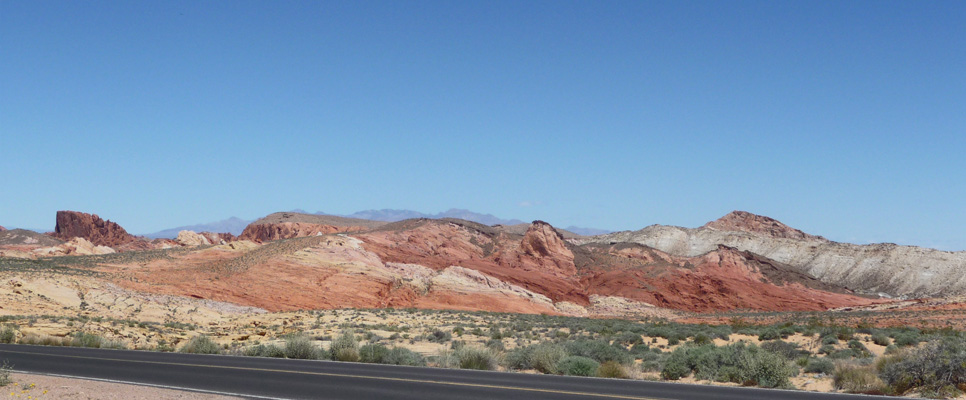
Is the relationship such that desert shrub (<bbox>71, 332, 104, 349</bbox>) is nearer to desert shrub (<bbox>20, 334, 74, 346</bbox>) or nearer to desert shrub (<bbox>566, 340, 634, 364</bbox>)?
desert shrub (<bbox>20, 334, 74, 346</bbox>)

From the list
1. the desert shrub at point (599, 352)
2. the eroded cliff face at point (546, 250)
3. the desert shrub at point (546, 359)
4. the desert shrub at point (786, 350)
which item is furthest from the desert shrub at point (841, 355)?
the eroded cliff face at point (546, 250)

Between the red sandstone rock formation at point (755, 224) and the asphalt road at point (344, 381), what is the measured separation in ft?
440

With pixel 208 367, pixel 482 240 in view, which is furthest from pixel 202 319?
pixel 482 240

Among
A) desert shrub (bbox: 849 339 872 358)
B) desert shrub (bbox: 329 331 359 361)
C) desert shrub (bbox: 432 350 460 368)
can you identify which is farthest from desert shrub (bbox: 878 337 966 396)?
desert shrub (bbox: 329 331 359 361)

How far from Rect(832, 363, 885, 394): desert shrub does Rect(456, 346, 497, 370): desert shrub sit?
8643 millimetres

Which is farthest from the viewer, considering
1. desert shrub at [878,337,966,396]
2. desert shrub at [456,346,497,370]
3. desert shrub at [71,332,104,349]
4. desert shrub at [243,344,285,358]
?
desert shrub at [71,332,104,349]

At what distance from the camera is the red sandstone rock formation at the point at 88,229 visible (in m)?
150

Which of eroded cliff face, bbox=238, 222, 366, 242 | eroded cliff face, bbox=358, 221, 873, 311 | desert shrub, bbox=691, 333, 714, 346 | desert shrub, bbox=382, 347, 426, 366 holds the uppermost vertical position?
eroded cliff face, bbox=238, 222, 366, 242

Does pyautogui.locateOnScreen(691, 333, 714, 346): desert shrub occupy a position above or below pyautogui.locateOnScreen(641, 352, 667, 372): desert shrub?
above

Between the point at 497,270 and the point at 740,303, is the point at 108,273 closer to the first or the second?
the point at 497,270

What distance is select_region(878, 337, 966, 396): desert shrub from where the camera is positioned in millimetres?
13438

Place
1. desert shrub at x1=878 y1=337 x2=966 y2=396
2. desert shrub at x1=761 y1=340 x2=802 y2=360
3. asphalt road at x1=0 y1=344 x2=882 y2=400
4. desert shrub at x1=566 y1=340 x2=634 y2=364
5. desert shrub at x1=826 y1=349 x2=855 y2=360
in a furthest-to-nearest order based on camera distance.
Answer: desert shrub at x1=761 y1=340 x2=802 y2=360 < desert shrub at x1=826 y1=349 x2=855 y2=360 < desert shrub at x1=566 y1=340 x2=634 y2=364 < desert shrub at x1=878 y1=337 x2=966 y2=396 < asphalt road at x1=0 y1=344 x2=882 y2=400

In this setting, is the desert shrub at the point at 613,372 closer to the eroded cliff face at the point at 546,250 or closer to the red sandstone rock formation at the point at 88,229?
the eroded cliff face at the point at 546,250

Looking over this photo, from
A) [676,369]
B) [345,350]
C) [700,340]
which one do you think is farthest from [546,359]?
[700,340]
